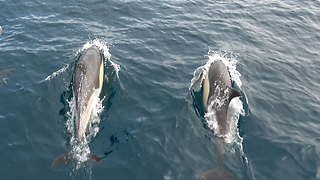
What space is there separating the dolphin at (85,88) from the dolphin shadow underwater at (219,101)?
161 inches

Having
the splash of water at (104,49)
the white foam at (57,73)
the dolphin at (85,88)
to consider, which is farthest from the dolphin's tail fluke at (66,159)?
the splash of water at (104,49)

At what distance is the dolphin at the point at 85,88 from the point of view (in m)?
8.99

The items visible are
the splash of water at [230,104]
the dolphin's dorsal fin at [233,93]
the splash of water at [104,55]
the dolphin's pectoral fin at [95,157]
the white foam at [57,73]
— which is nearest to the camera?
the dolphin's pectoral fin at [95,157]

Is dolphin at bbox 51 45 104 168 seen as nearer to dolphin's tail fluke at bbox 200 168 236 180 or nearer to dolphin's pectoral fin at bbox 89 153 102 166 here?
dolphin's pectoral fin at bbox 89 153 102 166

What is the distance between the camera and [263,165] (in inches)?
357

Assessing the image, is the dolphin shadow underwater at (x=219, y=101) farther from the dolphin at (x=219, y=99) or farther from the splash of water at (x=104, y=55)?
the splash of water at (x=104, y=55)

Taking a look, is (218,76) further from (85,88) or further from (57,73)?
(57,73)

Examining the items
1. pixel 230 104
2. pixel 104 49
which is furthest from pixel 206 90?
pixel 104 49

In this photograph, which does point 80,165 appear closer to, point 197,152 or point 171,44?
point 197,152

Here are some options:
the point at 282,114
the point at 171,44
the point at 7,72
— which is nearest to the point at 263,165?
the point at 282,114

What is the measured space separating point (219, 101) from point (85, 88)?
5.66 m

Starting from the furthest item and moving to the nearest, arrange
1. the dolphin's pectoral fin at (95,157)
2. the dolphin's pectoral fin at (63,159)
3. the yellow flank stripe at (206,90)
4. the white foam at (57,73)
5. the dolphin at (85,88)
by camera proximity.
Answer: the white foam at (57,73) → the yellow flank stripe at (206,90) → the dolphin at (85,88) → the dolphin's pectoral fin at (95,157) → the dolphin's pectoral fin at (63,159)

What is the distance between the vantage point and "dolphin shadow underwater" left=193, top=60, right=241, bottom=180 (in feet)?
27.9

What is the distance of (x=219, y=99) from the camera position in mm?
10969
